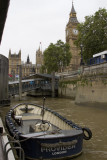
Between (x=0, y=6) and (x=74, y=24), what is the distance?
333ft

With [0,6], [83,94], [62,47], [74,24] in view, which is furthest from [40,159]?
[74,24]

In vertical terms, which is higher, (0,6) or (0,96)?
(0,6)

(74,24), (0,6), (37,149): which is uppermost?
(74,24)

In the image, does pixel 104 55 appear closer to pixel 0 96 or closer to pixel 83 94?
pixel 83 94

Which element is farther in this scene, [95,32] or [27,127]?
[95,32]

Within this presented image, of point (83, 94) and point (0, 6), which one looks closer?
point (0, 6)

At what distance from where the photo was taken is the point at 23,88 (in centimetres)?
4125

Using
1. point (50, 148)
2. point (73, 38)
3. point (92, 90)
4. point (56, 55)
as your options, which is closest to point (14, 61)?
point (73, 38)

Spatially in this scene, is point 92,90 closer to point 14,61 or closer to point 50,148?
point 50,148

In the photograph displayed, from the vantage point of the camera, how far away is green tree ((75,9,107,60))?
3862 cm

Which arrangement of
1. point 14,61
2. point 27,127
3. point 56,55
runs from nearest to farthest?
point 27,127 → point 56,55 → point 14,61

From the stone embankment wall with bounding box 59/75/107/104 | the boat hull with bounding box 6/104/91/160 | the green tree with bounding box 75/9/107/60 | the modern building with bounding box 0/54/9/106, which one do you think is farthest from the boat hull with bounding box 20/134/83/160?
the green tree with bounding box 75/9/107/60

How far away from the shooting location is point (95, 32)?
39312 millimetres

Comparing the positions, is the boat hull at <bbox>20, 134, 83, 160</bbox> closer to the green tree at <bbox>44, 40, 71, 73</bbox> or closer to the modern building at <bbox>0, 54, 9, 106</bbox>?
the modern building at <bbox>0, 54, 9, 106</bbox>
